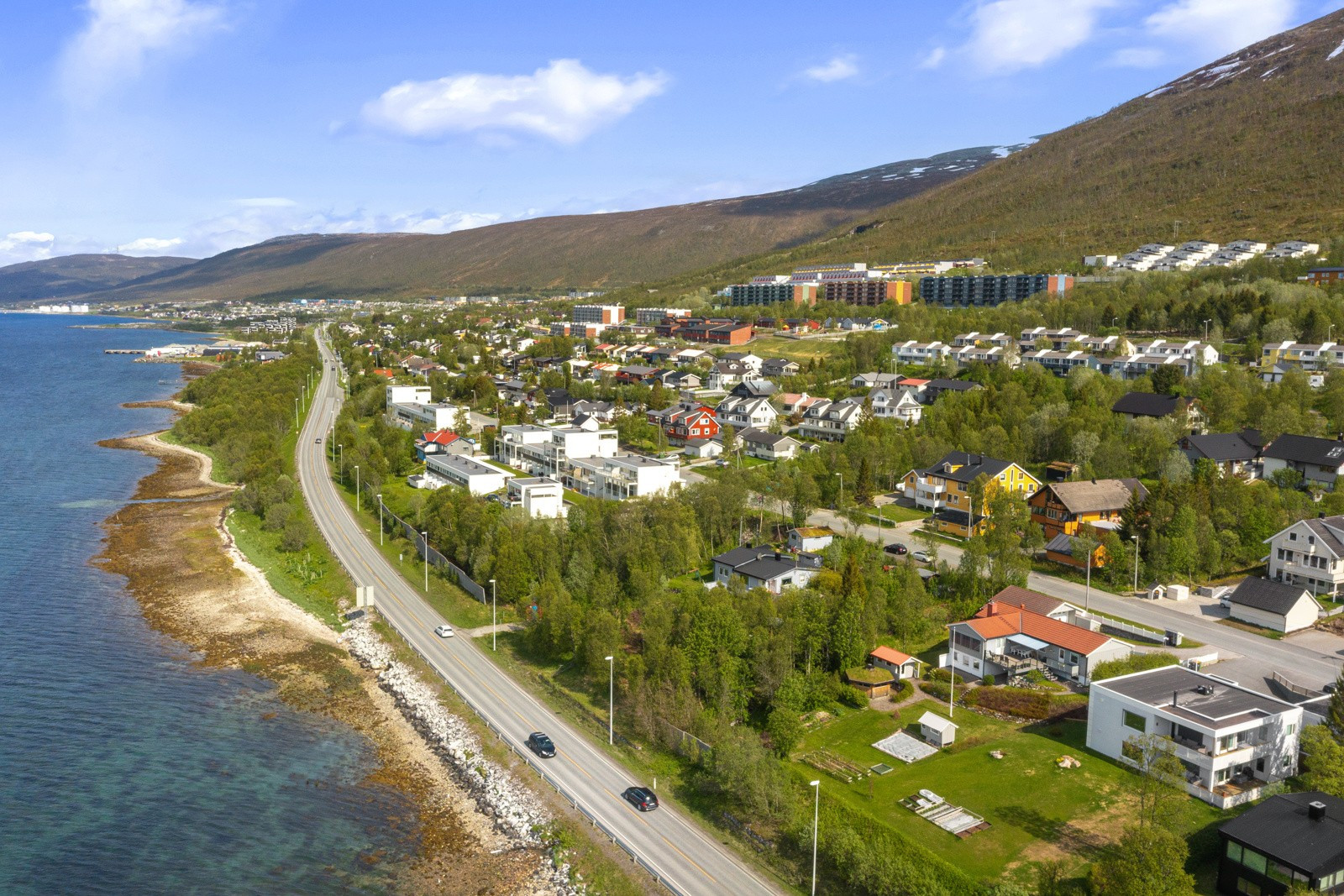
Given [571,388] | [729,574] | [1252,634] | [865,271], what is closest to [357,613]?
[729,574]

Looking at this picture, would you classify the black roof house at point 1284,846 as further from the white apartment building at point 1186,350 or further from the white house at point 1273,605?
the white apartment building at point 1186,350

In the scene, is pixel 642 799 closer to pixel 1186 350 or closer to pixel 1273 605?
pixel 1273 605

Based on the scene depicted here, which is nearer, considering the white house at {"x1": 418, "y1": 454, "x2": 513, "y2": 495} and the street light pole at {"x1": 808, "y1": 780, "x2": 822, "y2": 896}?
the street light pole at {"x1": 808, "y1": 780, "x2": 822, "y2": 896}

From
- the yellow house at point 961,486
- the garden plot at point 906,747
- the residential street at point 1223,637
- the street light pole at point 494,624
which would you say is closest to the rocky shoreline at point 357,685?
the street light pole at point 494,624

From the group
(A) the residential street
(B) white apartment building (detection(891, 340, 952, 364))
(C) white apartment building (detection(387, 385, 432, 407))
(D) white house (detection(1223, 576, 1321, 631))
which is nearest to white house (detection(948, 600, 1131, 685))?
(A) the residential street

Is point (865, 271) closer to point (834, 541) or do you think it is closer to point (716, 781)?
point (834, 541)

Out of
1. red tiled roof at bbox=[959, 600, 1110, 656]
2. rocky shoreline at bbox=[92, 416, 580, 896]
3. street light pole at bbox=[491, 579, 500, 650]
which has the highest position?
red tiled roof at bbox=[959, 600, 1110, 656]

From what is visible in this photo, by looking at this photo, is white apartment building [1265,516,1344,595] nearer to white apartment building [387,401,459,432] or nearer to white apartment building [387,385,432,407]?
white apartment building [387,401,459,432]
